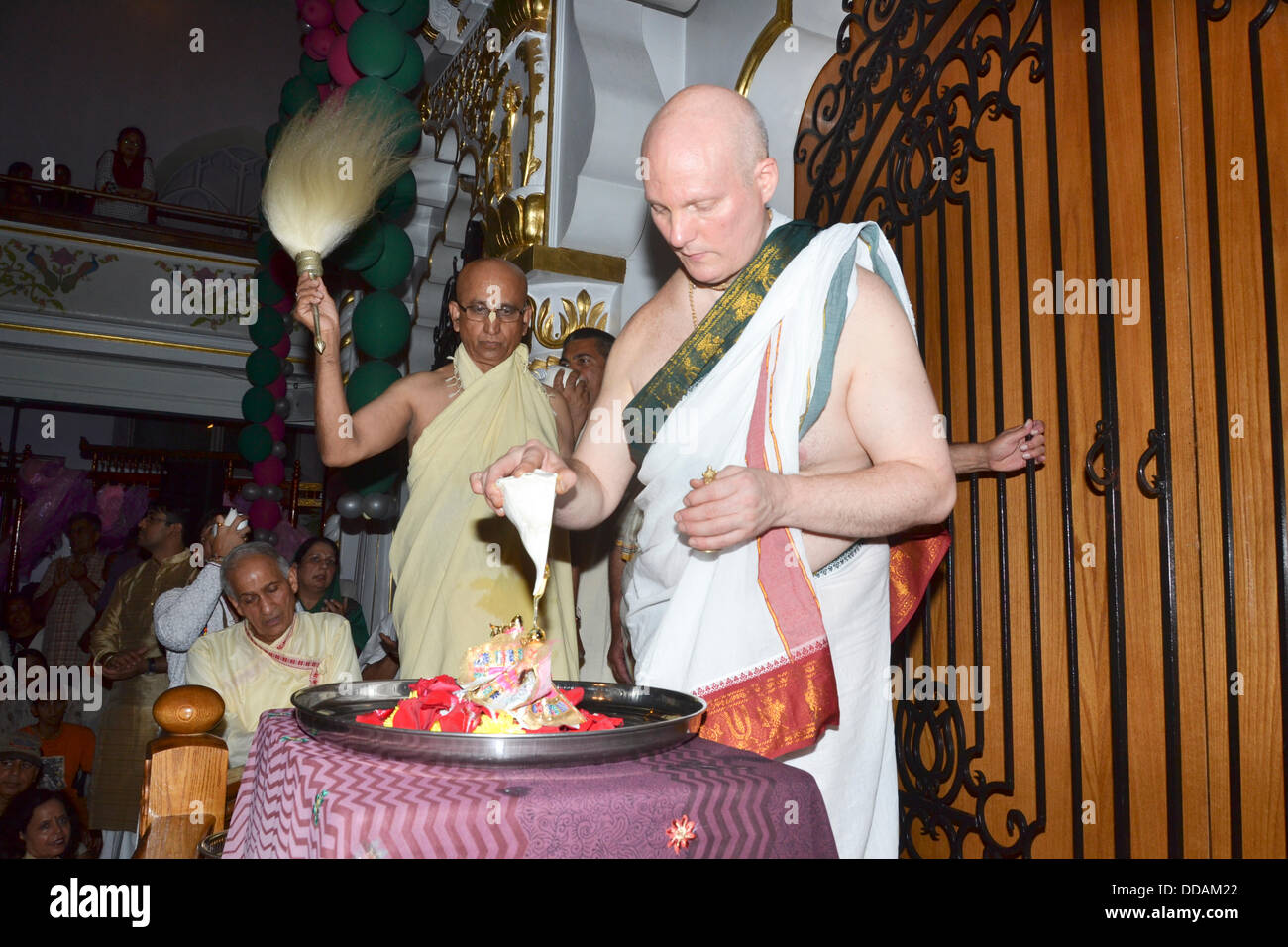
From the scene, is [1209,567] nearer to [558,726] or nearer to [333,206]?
[558,726]

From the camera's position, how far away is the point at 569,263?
3375mm

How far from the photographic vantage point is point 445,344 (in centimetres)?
457

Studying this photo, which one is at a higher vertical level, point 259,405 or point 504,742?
point 259,405

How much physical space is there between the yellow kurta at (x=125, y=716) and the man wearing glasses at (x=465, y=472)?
74.2 inches

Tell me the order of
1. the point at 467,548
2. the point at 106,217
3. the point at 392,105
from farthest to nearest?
the point at 106,217
the point at 392,105
the point at 467,548

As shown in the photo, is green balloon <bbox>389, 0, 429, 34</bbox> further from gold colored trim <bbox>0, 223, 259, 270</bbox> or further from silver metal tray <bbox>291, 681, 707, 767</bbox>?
gold colored trim <bbox>0, 223, 259, 270</bbox>

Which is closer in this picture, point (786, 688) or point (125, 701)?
point (786, 688)

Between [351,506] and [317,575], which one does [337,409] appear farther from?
[351,506]

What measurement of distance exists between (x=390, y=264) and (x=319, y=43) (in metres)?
1.71

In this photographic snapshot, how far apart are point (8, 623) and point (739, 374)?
265 inches

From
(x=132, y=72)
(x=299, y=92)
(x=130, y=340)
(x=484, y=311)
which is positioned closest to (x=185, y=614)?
(x=484, y=311)

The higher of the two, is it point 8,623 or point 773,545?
point 773,545

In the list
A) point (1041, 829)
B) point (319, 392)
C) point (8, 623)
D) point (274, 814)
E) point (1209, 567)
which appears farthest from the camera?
point (8, 623)

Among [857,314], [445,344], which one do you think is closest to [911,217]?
[857,314]
